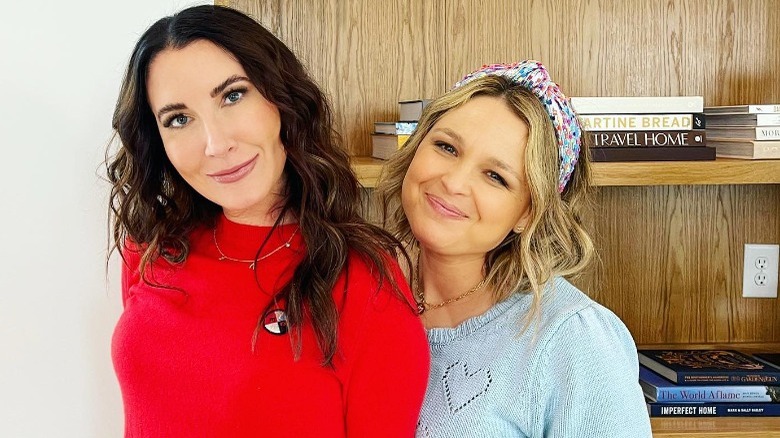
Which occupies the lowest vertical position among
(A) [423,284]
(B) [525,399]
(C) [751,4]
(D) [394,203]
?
(B) [525,399]

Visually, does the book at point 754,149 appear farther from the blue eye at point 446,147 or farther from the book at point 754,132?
the blue eye at point 446,147

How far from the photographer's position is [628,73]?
6.50 feet

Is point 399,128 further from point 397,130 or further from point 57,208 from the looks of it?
point 57,208

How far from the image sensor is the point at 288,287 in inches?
48.7

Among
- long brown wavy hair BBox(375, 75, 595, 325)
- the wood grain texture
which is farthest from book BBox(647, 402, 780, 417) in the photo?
long brown wavy hair BBox(375, 75, 595, 325)

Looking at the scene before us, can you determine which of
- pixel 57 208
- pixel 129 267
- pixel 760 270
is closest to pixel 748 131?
pixel 760 270

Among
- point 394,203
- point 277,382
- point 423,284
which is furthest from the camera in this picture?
point 394,203

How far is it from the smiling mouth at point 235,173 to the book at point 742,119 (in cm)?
107

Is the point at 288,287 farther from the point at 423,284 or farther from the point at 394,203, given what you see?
the point at 394,203

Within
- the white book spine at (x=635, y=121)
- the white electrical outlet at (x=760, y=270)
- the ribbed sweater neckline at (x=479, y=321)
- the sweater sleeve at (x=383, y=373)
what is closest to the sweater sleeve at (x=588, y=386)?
the ribbed sweater neckline at (x=479, y=321)

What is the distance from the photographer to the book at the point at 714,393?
1.77 metres

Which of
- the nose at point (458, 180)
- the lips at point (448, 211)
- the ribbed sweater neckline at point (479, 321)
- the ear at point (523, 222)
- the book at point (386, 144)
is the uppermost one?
the book at point (386, 144)

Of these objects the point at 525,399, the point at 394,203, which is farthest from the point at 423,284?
the point at 525,399

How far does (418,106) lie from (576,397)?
2.38ft
